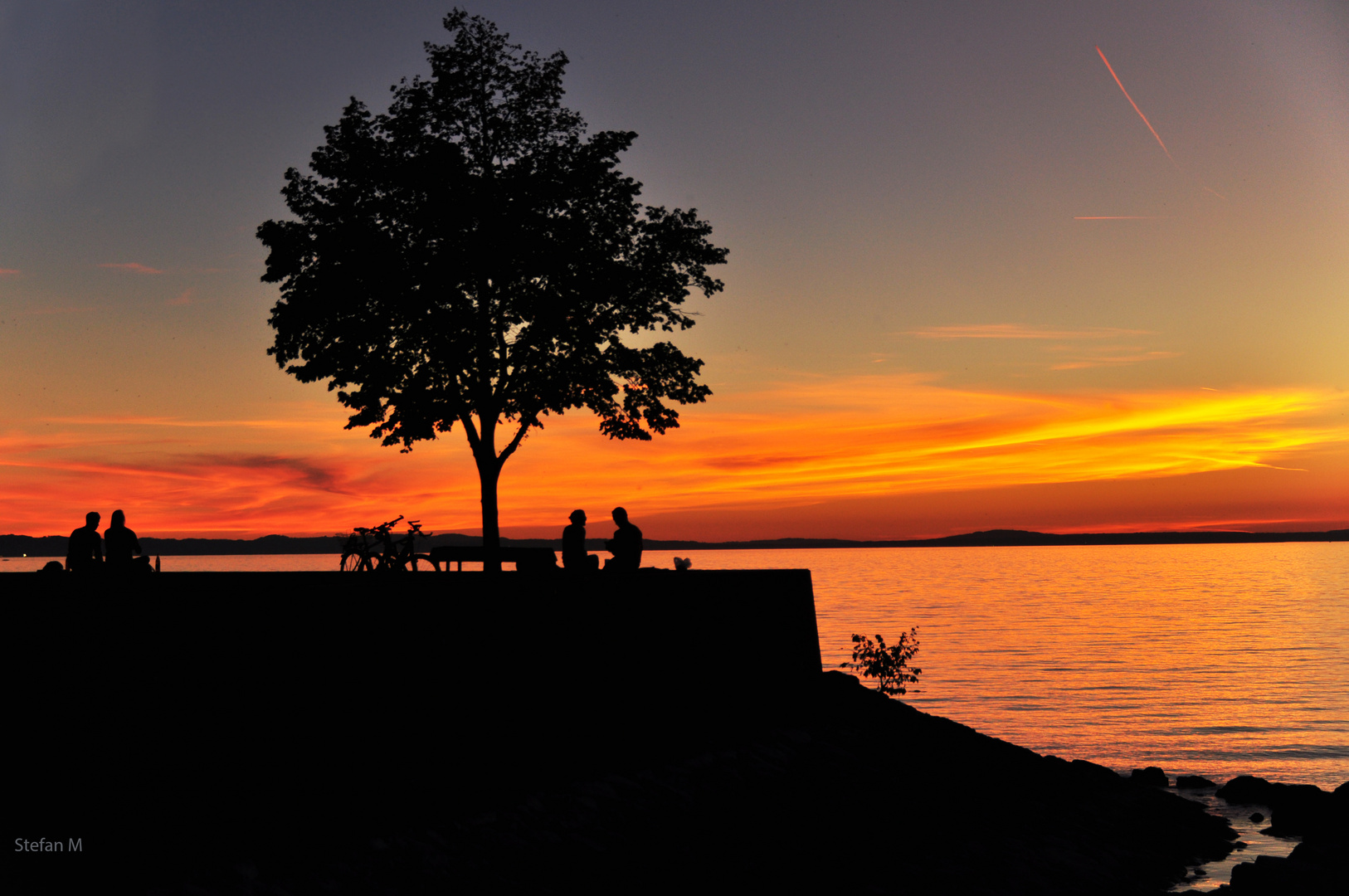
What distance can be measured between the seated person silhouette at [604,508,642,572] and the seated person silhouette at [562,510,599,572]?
1.29 feet

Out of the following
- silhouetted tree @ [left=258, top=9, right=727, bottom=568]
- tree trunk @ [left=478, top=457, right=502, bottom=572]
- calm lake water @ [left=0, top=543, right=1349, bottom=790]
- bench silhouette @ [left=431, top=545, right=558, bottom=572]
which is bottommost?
calm lake water @ [left=0, top=543, right=1349, bottom=790]

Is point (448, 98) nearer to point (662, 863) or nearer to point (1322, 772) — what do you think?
point (662, 863)

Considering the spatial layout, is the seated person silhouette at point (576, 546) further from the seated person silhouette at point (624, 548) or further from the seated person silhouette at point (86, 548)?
the seated person silhouette at point (86, 548)

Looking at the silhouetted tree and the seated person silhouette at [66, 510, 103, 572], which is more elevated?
the silhouetted tree

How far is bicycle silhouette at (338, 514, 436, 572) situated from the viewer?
69.4ft

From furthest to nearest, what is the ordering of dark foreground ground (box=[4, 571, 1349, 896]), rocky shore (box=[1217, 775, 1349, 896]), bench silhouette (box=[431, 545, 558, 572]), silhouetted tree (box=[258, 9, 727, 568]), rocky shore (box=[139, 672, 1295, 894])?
silhouetted tree (box=[258, 9, 727, 568]) → bench silhouette (box=[431, 545, 558, 572]) → rocky shore (box=[1217, 775, 1349, 896]) → rocky shore (box=[139, 672, 1295, 894]) → dark foreground ground (box=[4, 571, 1349, 896])

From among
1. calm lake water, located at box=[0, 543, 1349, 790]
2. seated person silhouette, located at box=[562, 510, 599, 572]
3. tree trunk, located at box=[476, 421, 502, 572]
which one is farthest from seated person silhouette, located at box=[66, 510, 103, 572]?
calm lake water, located at box=[0, 543, 1349, 790]

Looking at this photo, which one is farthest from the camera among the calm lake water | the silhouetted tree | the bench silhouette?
the calm lake water

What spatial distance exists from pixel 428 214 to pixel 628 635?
50.4 feet

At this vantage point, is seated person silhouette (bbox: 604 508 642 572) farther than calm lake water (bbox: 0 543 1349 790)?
No

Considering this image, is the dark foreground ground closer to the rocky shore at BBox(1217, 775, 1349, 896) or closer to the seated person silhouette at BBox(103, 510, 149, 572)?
the rocky shore at BBox(1217, 775, 1349, 896)

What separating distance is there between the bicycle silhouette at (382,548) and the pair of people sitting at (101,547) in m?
4.55

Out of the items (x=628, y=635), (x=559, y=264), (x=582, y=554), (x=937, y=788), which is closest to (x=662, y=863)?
(x=628, y=635)

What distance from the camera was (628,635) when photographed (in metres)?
16.1
